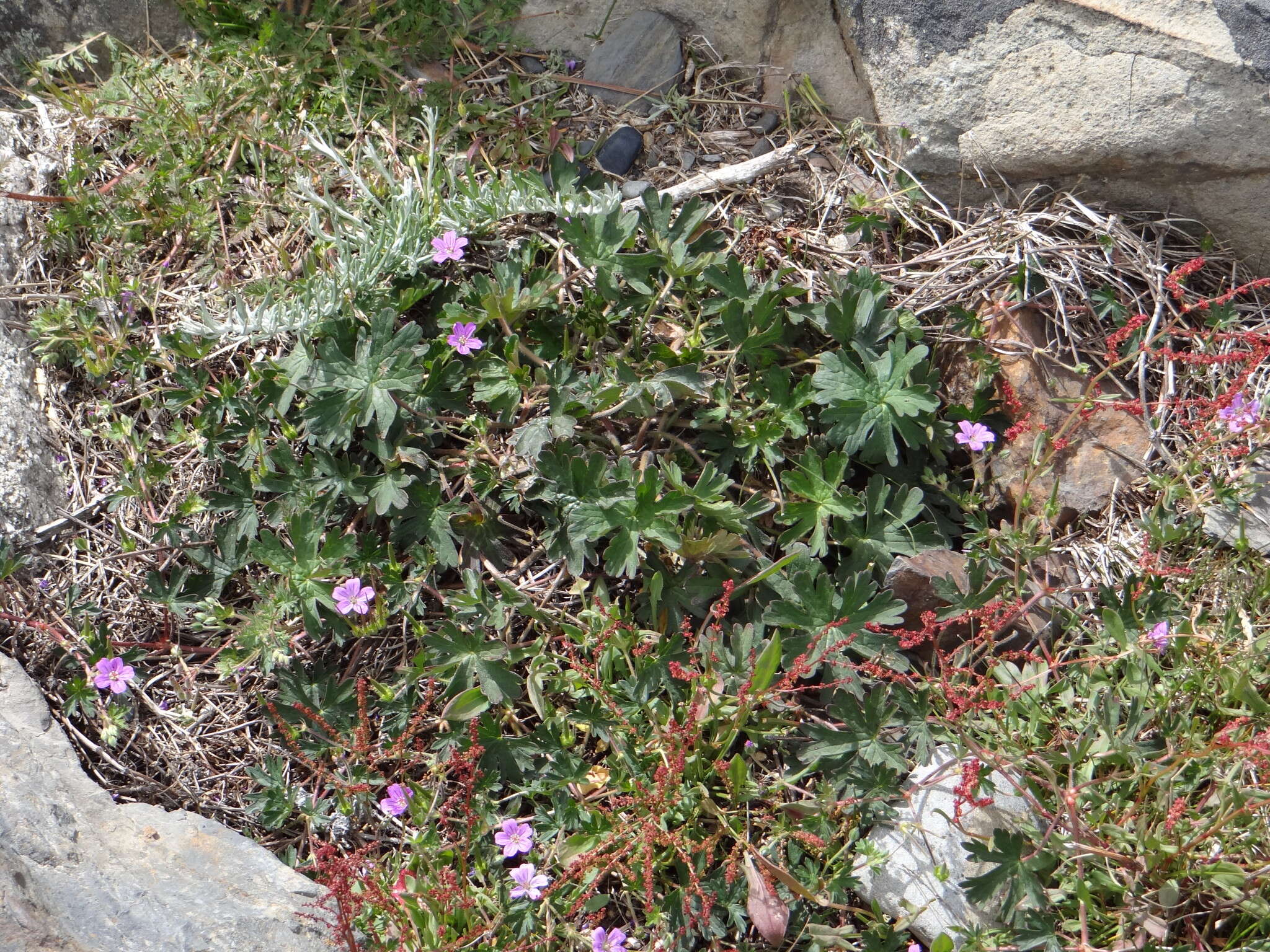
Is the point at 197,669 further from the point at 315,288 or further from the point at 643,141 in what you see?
the point at 643,141

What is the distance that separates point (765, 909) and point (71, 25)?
3.56 metres

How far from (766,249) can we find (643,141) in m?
0.58

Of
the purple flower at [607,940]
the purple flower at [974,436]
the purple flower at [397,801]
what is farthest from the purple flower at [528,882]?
the purple flower at [974,436]

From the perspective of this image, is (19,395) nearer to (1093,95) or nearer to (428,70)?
(428,70)

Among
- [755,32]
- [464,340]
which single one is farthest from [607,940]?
[755,32]

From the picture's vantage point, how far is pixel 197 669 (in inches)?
111

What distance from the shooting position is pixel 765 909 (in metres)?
2.43

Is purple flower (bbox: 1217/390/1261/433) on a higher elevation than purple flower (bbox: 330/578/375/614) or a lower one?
lower

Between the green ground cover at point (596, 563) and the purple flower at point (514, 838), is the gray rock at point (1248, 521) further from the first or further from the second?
the purple flower at point (514, 838)

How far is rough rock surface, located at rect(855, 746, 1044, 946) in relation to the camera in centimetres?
248

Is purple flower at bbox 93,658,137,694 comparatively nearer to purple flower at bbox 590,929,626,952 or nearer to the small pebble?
purple flower at bbox 590,929,626,952

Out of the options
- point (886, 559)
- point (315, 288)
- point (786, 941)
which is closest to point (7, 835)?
point (315, 288)

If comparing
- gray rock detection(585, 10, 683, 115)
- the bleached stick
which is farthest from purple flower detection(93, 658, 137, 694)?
gray rock detection(585, 10, 683, 115)

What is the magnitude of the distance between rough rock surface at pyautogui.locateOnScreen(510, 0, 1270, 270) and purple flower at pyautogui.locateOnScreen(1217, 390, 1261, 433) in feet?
1.85
